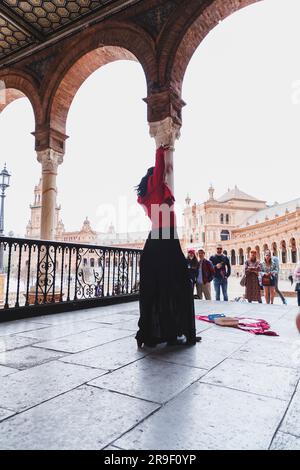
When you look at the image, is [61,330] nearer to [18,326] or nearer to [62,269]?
[18,326]

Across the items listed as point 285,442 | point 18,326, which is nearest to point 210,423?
point 285,442

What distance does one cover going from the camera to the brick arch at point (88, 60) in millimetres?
6578

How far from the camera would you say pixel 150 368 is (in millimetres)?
2164

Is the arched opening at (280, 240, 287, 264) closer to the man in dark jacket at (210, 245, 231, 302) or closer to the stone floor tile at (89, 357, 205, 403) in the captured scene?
the man in dark jacket at (210, 245, 231, 302)

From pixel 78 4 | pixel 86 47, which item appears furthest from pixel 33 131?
pixel 78 4

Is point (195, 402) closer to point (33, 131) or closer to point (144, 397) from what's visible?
point (144, 397)

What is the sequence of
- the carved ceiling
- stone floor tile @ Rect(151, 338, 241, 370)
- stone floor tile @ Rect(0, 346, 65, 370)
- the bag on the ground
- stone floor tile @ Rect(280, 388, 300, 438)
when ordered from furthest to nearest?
1. the carved ceiling
2. the bag on the ground
3. stone floor tile @ Rect(151, 338, 241, 370)
4. stone floor tile @ Rect(0, 346, 65, 370)
5. stone floor tile @ Rect(280, 388, 300, 438)

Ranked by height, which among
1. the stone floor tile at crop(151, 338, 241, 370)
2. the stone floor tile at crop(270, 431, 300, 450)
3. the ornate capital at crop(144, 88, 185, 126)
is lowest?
the stone floor tile at crop(151, 338, 241, 370)

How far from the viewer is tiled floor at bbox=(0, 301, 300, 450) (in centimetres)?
125

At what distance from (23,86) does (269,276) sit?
8.89 metres

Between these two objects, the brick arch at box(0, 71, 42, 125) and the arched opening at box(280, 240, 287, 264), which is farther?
the arched opening at box(280, 240, 287, 264)

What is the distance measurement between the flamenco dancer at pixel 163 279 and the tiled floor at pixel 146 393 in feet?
0.59

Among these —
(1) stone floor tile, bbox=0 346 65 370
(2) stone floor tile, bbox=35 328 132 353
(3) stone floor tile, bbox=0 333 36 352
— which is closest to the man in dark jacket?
(2) stone floor tile, bbox=35 328 132 353

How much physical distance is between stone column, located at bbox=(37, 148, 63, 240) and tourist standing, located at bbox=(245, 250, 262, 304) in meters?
5.15
